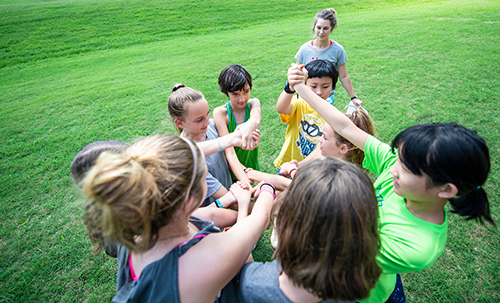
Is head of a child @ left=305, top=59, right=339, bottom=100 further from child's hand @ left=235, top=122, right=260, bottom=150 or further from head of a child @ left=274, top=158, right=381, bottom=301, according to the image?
head of a child @ left=274, top=158, right=381, bottom=301

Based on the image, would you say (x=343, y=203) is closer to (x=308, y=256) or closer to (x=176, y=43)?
(x=308, y=256)

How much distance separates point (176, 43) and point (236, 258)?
14.4m

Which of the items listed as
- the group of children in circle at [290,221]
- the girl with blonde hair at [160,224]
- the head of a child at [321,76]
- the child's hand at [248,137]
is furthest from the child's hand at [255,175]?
the head of a child at [321,76]

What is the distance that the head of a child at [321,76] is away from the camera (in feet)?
9.90

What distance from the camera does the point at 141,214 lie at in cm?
106

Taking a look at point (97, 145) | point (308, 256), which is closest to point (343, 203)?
point (308, 256)

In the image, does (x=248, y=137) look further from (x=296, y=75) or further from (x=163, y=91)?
(x=163, y=91)

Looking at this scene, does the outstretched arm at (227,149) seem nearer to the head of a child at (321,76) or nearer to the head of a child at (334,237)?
the head of a child at (321,76)

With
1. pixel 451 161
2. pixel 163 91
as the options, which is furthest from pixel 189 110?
pixel 163 91

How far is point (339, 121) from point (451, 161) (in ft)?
2.92

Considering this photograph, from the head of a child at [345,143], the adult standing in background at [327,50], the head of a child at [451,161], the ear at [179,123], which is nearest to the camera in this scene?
the head of a child at [451,161]

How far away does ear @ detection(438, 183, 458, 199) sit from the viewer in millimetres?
1391

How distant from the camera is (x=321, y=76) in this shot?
3.02 m

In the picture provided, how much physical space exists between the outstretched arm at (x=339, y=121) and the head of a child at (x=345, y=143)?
0.30 meters
